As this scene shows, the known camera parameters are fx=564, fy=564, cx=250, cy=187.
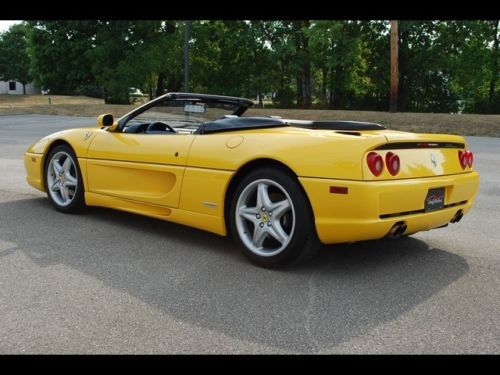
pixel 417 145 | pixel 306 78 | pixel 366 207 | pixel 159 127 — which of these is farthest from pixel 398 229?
pixel 306 78

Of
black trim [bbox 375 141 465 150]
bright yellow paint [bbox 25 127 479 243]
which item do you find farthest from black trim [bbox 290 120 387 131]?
black trim [bbox 375 141 465 150]

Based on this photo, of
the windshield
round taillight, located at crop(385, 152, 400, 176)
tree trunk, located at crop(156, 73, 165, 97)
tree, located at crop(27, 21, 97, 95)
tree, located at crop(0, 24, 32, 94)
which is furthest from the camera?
tree, located at crop(0, 24, 32, 94)

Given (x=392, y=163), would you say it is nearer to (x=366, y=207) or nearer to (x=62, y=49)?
(x=366, y=207)

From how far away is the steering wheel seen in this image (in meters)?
5.29

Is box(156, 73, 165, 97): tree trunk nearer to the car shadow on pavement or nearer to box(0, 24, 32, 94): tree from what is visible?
box(0, 24, 32, 94): tree

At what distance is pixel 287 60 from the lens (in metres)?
39.9

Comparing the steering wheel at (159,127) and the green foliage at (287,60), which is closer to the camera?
the steering wheel at (159,127)

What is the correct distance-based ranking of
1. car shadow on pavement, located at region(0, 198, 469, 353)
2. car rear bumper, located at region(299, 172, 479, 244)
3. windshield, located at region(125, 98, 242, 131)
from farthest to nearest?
windshield, located at region(125, 98, 242, 131)
car rear bumper, located at region(299, 172, 479, 244)
car shadow on pavement, located at region(0, 198, 469, 353)

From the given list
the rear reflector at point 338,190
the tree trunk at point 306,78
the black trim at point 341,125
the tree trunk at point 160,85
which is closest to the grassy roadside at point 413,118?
the tree trunk at point 306,78

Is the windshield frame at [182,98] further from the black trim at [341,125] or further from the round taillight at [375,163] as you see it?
the round taillight at [375,163]

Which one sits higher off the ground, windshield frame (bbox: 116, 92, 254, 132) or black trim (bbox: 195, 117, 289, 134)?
windshield frame (bbox: 116, 92, 254, 132)

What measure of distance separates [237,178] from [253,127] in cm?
43

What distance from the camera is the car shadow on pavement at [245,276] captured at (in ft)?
9.87

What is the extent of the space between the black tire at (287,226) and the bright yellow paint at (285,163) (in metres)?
0.08
